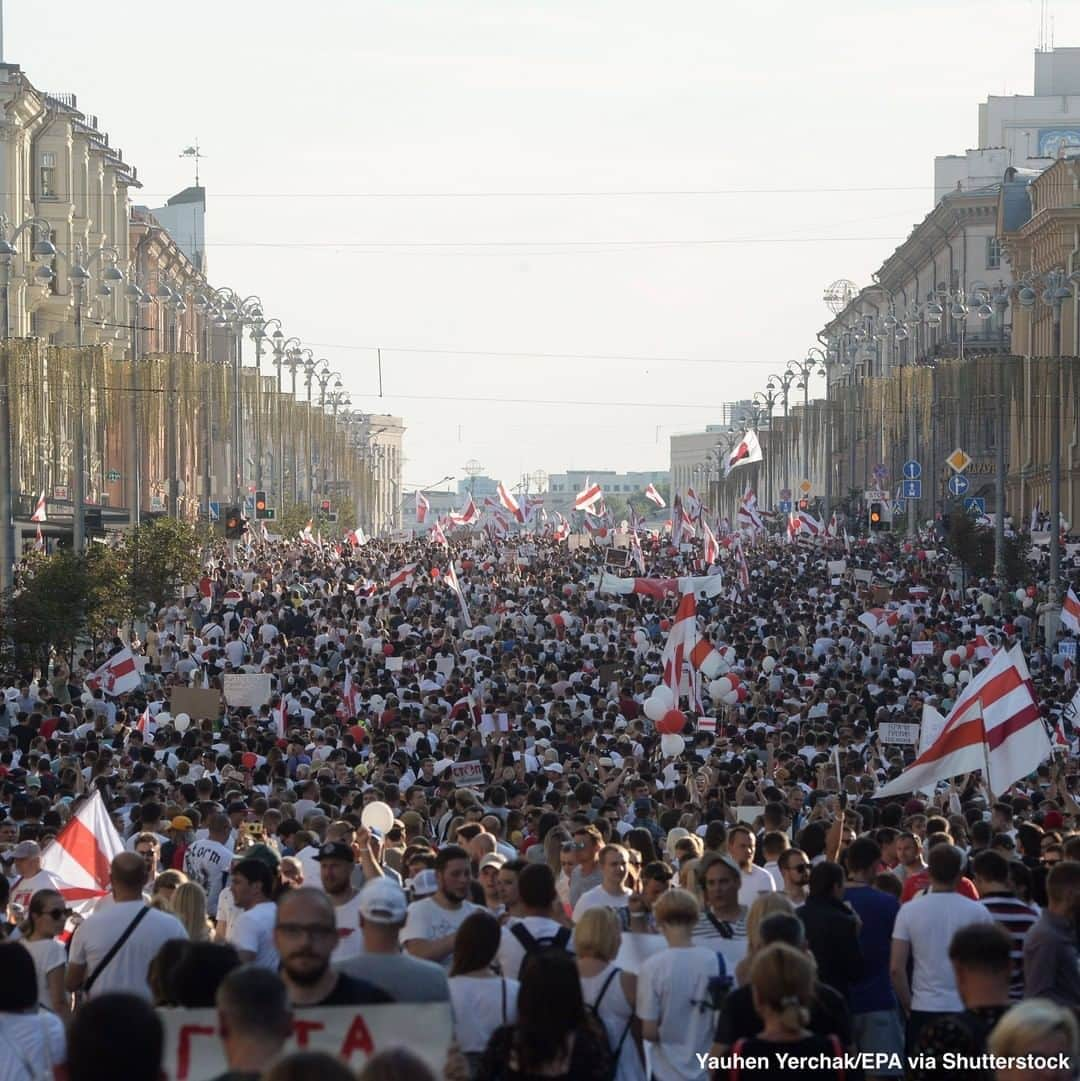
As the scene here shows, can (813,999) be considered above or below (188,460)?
below

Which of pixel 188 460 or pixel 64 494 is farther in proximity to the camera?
pixel 188 460

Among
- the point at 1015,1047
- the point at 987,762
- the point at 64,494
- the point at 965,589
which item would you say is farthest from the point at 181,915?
the point at 64,494

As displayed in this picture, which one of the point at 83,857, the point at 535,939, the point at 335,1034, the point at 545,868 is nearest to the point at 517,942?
the point at 535,939

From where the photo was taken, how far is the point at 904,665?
100 ft

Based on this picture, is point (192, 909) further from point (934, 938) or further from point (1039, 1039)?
point (1039, 1039)

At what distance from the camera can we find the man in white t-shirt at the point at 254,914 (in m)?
9.24

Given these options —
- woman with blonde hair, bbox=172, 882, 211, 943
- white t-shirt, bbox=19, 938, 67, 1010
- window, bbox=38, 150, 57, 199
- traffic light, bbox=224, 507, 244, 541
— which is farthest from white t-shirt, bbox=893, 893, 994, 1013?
window, bbox=38, 150, 57, 199

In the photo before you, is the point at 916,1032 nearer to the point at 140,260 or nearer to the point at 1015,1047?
the point at 1015,1047

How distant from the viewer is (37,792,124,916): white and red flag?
12.4 m

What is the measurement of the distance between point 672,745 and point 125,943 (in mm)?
11561

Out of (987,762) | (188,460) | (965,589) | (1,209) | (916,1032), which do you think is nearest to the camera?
(916,1032)

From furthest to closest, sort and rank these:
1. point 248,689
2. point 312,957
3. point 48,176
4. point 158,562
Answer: point 48,176 → point 158,562 → point 248,689 → point 312,957

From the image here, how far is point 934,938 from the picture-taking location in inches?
371

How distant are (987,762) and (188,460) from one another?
69.2 m
